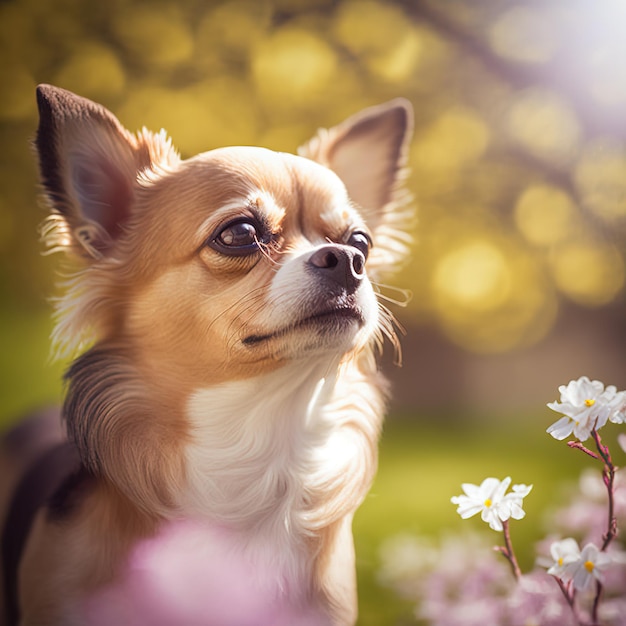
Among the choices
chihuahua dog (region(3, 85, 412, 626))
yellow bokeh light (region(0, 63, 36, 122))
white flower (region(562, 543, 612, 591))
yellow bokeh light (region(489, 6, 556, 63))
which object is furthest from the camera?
yellow bokeh light (region(489, 6, 556, 63))

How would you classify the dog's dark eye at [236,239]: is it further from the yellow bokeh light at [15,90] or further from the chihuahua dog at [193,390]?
the yellow bokeh light at [15,90]

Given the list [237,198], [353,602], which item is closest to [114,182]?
[237,198]

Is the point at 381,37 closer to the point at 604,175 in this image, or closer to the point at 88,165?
the point at 604,175

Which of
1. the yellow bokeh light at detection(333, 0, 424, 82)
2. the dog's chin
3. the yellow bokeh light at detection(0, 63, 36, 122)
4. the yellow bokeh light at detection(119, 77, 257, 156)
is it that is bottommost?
the dog's chin

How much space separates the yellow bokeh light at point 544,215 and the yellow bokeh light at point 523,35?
13.6 inches

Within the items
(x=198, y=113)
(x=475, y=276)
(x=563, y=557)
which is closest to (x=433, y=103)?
(x=475, y=276)

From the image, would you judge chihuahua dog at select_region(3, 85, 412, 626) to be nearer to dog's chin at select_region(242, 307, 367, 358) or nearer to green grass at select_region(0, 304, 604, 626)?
dog's chin at select_region(242, 307, 367, 358)

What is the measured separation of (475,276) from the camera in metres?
1.95

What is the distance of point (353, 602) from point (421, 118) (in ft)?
3.99

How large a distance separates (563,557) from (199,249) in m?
0.81

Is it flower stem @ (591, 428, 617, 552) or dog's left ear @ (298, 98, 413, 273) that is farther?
dog's left ear @ (298, 98, 413, 273)

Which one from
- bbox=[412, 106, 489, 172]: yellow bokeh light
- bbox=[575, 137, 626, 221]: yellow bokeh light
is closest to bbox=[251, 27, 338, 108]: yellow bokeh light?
bbox=[412, 106, 489, 172]: yellow bokeh light

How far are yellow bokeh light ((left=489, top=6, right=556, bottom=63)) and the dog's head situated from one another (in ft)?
2.31

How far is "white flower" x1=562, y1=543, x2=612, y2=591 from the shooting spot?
3.44 ft
